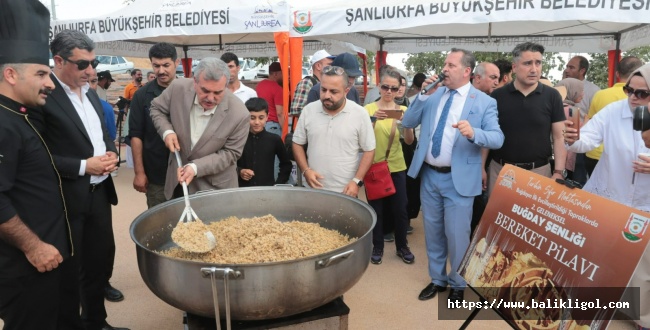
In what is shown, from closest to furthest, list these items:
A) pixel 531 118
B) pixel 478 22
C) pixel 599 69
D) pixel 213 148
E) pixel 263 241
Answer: pixel 263 241, pixel 213 148, pixel 531 118, pixel 478 22, pixel 599 69

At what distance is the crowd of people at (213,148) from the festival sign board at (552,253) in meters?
0.61

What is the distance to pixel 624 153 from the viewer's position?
2545 millimetres

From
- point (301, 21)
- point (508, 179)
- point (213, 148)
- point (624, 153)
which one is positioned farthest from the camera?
point (301, 21)

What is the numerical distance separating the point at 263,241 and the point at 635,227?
1.44 metres

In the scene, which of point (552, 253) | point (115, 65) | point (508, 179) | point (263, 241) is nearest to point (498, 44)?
point (508, 179)

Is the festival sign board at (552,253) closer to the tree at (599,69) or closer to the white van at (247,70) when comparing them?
the tree at (599,69)

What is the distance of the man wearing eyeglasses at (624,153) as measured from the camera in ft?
7.86

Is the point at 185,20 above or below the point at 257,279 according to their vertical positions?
above

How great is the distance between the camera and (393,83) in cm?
366

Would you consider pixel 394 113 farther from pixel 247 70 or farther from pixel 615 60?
pixel 247 70

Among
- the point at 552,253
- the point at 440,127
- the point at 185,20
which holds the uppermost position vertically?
the point at 185,20

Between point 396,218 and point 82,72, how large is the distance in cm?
273

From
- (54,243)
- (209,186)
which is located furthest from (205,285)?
(209,186)

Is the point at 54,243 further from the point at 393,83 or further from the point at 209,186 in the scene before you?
the point at 393,83
